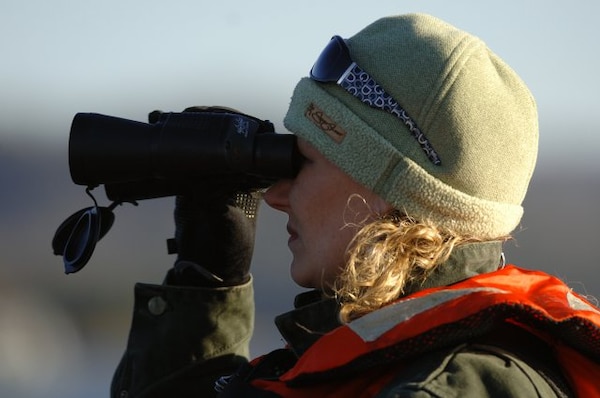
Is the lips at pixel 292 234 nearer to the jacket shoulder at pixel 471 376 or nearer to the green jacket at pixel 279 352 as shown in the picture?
the green jacket at pixel 279 352

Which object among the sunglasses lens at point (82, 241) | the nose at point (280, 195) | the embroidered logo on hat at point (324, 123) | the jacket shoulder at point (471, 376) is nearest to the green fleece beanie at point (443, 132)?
the embroidered logo on hat at point (324, 123)

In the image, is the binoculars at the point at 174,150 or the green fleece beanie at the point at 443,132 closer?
the green fleece beanie at the point at 443,132

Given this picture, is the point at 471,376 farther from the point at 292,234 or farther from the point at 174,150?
the point at 174,150

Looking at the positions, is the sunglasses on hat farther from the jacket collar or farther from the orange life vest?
the orange life vest

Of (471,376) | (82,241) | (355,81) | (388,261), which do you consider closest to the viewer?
(471,376)

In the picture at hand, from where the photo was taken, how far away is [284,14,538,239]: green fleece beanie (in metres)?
1.86

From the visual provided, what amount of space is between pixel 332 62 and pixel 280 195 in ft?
0.85

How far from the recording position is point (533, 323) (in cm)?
167

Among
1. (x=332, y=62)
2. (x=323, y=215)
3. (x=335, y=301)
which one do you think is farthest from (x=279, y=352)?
(x=332, y=62)

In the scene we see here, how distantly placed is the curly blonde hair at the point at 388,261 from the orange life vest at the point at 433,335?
7cm

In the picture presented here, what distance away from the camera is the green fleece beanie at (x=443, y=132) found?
186cm

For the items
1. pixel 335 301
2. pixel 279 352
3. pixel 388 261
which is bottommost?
pixel 279 352

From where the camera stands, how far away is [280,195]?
81.7 inches

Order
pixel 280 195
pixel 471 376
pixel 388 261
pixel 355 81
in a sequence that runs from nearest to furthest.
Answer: pixel 471 376 → pixel 388 261 → pixel 355 81 → pixel 280 195
